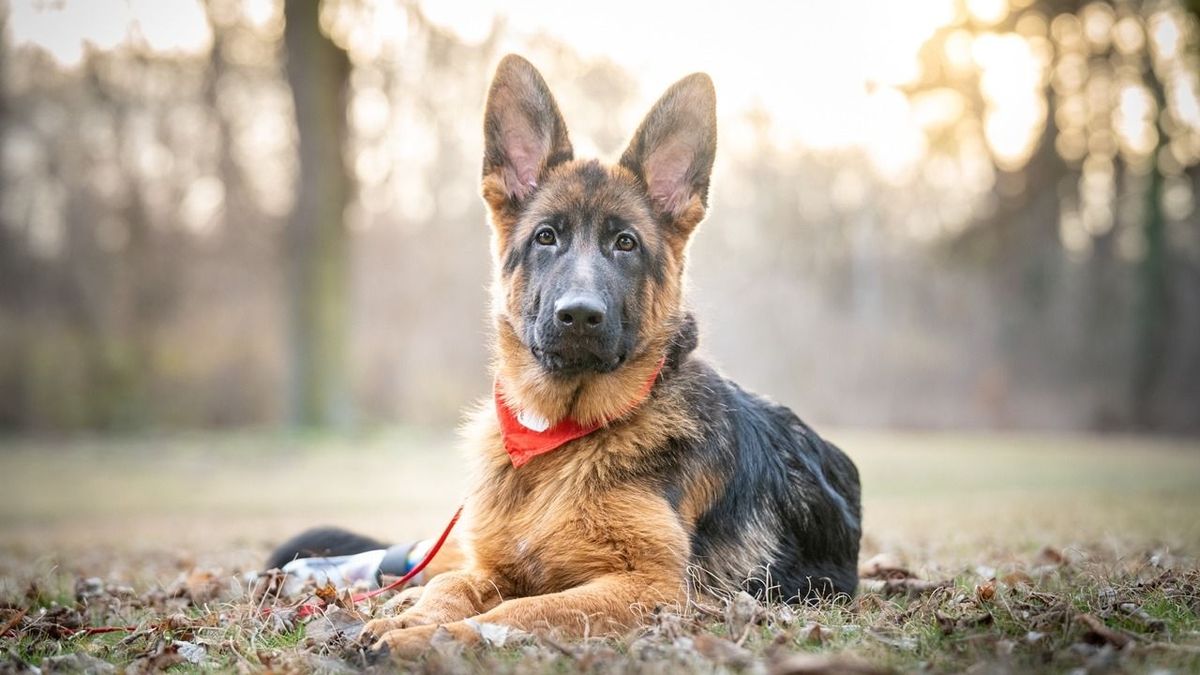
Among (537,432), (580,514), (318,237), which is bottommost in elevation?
(580,514)

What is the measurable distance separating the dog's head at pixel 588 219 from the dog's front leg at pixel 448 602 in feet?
3.90

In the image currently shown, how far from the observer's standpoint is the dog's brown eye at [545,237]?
5438 mm

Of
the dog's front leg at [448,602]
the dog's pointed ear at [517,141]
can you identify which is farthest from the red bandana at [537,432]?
the dog's pointed ear at [517,141]

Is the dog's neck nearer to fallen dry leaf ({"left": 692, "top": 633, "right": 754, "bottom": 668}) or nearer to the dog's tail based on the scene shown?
fallen dry leaf ({"left": 692, "top": 633, "right": 754, "bottom": 668})

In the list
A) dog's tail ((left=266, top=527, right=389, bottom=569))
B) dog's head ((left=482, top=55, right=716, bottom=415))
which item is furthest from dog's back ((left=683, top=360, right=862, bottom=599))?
dog's tail ((left=266, top=527, right=389, bottom=569))

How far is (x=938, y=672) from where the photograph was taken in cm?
340

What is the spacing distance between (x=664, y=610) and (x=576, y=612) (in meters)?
0.41

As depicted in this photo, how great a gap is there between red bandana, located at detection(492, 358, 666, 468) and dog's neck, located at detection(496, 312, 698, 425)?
27 millimetres

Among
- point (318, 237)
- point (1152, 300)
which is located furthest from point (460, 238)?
point (1152, 300)

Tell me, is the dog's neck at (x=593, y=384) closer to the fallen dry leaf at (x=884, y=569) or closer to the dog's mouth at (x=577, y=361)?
the dog's mouth at (x=577, y=361)

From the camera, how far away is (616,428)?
515 centimetres

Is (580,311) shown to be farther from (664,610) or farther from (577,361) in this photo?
(664,610)

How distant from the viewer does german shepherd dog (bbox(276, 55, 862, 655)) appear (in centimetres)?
470

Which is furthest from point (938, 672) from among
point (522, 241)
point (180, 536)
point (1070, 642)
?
point (180, 536)
